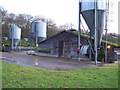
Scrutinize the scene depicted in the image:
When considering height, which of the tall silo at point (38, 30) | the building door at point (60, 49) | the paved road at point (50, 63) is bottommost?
the paved road at point (50, 63)

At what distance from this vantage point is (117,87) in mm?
9820

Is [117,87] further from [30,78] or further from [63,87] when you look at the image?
[30,78]

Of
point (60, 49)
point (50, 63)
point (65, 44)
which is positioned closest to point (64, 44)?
point (65, 44)

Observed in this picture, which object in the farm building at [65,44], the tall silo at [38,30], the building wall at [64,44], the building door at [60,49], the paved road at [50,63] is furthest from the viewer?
the tall silo at [38,30]

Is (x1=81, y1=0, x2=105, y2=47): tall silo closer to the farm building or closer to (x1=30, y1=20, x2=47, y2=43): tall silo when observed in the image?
the farm building

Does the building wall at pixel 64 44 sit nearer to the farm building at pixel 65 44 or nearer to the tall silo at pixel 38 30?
the farm building at pixel 65 44

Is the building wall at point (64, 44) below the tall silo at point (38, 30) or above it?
below

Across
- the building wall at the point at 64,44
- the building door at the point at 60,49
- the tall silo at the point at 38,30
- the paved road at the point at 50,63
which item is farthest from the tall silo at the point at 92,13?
the tall silo at the point at 38,30

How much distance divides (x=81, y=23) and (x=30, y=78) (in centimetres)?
1551

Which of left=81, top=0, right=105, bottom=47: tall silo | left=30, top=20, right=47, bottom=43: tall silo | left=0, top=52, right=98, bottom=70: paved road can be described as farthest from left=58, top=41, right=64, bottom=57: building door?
left=81, top=0, right=105, bottom=47: tall silo

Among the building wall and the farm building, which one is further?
the building wall

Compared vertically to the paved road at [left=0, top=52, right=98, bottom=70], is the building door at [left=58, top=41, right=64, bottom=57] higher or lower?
higher

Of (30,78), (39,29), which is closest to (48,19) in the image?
(39,29)

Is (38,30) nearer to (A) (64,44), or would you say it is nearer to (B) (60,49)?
(B) (60,49)
